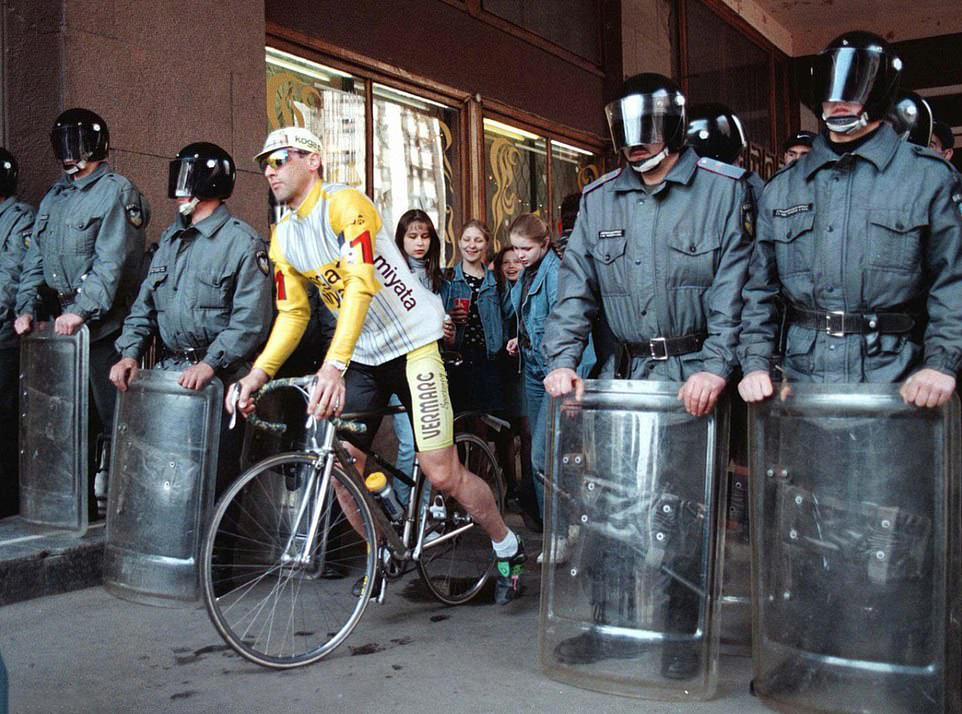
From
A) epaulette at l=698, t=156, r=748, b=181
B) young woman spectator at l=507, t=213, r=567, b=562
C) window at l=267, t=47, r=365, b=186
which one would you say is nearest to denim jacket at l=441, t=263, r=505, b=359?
young woman spectator at l=507, t=213, r=567, b=562

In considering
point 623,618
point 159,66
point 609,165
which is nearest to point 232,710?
point 623,618

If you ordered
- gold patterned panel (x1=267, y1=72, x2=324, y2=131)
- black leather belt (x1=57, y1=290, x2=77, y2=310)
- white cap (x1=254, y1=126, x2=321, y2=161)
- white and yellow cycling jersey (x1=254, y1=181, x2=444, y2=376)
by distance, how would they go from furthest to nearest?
gold patterned panel (x1=267, y1=72, x2=324, y2=131) → black leather belt (x1=57, y1=290, x2=77, y2=310) → white cap (x1=254, y1=126, x2=321, y2=161) → white and yellow cycling jersey (x1=254, y1=181, x2=444, y2=376)

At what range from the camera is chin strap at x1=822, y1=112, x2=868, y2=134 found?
11.5ft

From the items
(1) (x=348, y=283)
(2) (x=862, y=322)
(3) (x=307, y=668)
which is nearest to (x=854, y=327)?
(2) (x=862, y=322)

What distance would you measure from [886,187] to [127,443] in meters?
3.23

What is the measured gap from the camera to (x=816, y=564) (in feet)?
11.0

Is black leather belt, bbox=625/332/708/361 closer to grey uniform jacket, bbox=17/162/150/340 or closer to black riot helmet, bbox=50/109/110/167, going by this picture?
grey uniform jacket, bbox=17/162/150/340

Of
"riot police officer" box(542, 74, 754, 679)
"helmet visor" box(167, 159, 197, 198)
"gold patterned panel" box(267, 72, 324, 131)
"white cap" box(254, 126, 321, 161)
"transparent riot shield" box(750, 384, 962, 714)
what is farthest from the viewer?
"gold patterned panel" box(267, 72, 324, 131)

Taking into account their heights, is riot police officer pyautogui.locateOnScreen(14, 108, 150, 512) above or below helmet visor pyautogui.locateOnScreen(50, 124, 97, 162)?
below

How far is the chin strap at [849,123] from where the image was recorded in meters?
3.50

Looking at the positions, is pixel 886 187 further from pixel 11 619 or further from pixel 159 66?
pixel 159 66

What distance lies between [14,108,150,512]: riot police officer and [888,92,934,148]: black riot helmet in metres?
3.85

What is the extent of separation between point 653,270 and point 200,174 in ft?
8.05

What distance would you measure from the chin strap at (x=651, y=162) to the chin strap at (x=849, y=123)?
1.97ft
